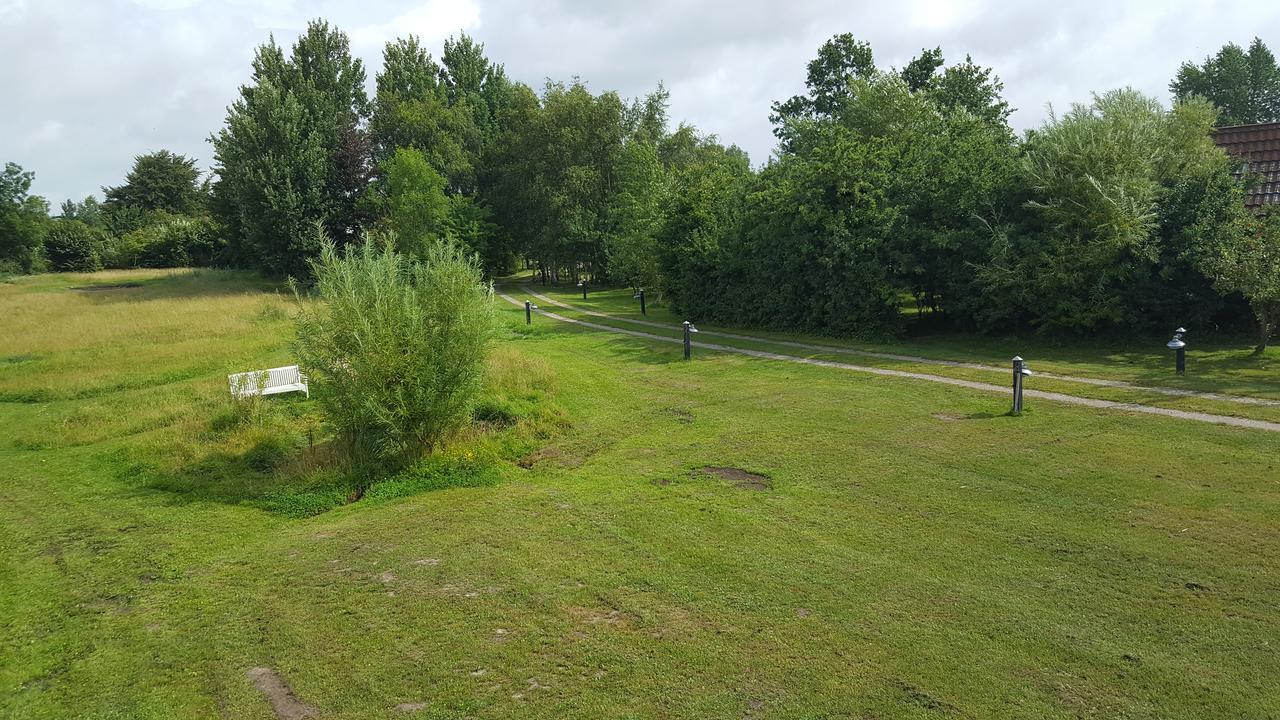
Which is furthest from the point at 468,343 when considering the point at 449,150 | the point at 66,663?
the point at 449,150

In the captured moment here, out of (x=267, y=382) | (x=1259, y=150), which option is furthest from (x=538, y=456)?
(x=1259, y=150)

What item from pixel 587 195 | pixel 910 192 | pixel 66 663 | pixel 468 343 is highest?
pixel 587 195

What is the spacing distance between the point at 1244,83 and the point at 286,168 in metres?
68.2

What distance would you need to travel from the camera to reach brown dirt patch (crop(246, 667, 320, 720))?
5.15 m

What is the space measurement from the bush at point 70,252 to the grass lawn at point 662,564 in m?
63.9

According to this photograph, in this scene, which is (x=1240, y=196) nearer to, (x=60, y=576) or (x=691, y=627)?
(x=691, y=627)

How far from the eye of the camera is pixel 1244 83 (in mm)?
54781

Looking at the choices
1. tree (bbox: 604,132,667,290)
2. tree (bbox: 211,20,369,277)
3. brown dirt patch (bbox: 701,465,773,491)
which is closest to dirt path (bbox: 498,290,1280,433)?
brown dirt patch (bbox: 701,465,773,491)

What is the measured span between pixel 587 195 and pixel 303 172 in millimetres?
19192

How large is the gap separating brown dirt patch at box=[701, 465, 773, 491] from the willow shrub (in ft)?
14.3

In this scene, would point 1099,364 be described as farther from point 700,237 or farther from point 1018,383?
point 700,237

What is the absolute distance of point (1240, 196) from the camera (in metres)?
18.1

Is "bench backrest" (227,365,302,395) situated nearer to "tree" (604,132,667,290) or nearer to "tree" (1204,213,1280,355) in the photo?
"tree" (604,132,667,290)

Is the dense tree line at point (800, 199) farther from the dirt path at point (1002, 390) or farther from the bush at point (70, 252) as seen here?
the dirt path at point (1002, 390)
